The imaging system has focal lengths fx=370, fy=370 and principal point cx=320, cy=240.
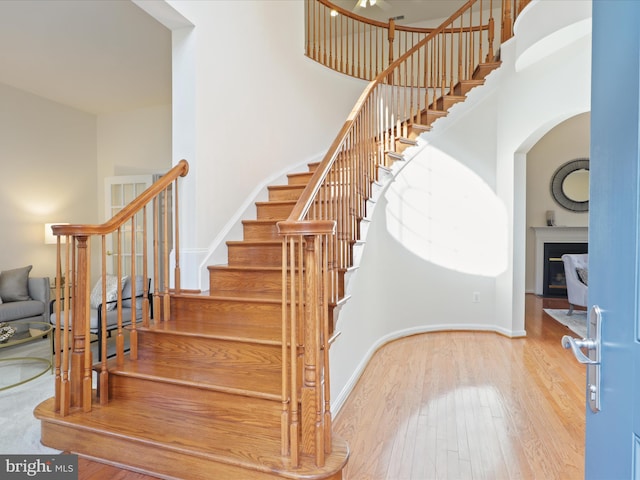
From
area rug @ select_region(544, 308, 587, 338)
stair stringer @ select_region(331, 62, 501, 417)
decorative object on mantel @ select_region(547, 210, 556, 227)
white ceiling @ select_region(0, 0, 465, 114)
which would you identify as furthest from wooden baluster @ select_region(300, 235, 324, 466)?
decorative object on mantel @ select_region(547, 210, 556, 227)

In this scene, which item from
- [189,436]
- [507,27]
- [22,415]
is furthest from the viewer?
[507,27]

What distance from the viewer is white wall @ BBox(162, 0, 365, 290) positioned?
9.14 feet

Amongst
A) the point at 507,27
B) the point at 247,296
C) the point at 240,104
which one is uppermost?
the point at 507,27

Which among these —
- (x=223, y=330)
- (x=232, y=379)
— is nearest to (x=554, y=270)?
(x=223, y=330)

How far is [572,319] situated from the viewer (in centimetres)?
500

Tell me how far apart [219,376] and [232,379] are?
9 centimetres

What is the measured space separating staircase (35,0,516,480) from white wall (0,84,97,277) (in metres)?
3.47

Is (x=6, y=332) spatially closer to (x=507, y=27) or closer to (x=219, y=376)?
(x=219, y=376)

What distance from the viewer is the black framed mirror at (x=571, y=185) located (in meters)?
6.58

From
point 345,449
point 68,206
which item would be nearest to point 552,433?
point 345,449

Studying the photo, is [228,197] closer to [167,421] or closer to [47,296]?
[167,421]

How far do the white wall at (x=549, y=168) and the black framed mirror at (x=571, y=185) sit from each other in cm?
7

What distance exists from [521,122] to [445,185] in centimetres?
100

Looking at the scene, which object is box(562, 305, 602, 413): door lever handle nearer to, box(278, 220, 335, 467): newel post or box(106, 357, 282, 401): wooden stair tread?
box(278, 220, 335, 467): newel post
